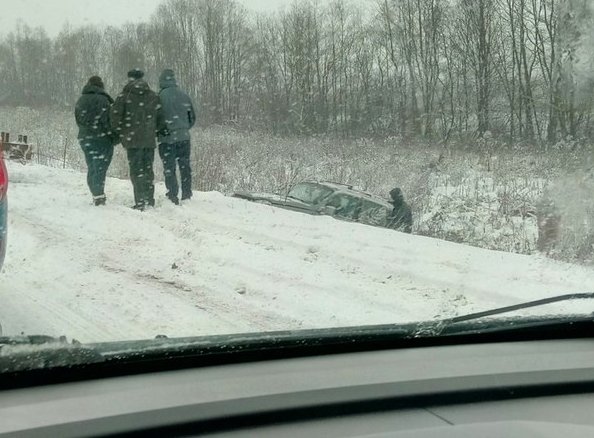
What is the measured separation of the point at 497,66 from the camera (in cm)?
467

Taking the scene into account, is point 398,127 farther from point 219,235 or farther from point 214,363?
point 214,363

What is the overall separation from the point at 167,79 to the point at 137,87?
27 cm

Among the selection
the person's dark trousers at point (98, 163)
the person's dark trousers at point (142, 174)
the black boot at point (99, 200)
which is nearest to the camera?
the person's dark trousers at point (98, 163)

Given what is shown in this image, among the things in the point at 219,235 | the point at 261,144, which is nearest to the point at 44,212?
the point at 219,235

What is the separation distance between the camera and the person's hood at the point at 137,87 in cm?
401

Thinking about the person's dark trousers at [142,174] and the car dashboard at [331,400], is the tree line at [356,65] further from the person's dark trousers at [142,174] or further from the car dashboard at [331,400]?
the car dashboard at [331,400]

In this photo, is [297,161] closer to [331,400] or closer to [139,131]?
[139,131]

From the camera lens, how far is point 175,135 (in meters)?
6.38

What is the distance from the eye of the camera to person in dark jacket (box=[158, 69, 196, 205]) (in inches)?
171

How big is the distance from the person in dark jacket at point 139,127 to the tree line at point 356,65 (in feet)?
0.53

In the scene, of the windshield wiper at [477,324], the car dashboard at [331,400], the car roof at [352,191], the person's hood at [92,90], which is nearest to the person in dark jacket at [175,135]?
the person's hood at [92,90]

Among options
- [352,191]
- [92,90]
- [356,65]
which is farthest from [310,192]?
[92,90]

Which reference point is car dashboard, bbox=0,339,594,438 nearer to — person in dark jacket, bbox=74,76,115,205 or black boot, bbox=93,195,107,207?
person in dark jacket, bbox=74,76,115,205

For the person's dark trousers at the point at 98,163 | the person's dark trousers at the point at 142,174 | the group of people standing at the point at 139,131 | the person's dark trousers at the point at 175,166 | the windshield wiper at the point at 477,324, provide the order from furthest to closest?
1. the person's dark trousers at the point at 142,174
2. the person's dark trousers at the point at 175,166
3. the person's dark trousers at the point at 98,163
4. the group of people standing at the point at 139,131
5. the windshield wiper at the point at 477,324
